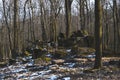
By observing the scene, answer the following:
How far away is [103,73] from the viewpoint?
15.0m

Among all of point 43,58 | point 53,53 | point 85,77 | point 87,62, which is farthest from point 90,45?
point 85,77

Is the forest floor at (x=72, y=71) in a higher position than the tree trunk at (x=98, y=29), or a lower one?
lower

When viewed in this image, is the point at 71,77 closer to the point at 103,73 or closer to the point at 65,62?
the point at 103,73

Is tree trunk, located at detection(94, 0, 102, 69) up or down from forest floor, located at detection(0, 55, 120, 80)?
up

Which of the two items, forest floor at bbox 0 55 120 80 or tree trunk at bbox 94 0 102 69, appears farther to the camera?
tree trunk at bbox 94 0 102 69

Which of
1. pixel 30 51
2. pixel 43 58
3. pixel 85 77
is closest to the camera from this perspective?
pixel 85 77

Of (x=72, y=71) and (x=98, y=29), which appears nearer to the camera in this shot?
(x=98, y=29)

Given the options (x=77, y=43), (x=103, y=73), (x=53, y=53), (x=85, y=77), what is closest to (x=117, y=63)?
(x=103, y=73)

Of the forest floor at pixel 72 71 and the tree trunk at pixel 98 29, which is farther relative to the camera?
the tree trunk at pixel 98 29

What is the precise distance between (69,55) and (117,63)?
716 centimetres

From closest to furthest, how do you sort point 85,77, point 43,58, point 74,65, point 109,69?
point 85,77 < point 109,69 < point 74,65 < point 43,58

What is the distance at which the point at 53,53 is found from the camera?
83.1 ft

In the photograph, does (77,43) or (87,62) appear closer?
(87,62)

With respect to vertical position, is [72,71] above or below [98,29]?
below
